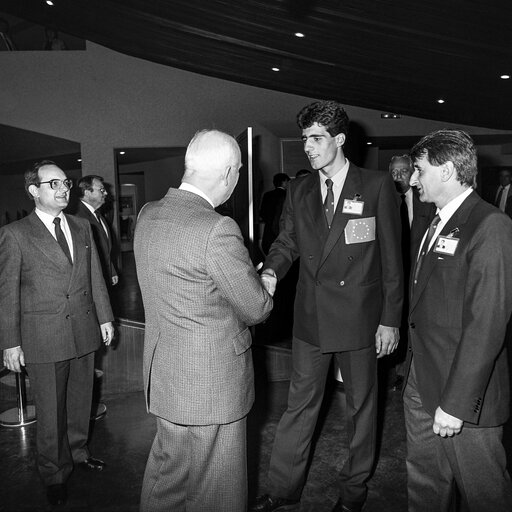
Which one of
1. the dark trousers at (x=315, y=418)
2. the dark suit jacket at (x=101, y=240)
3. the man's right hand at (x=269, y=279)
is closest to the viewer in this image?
the man's right hand at (x=269, y=279)

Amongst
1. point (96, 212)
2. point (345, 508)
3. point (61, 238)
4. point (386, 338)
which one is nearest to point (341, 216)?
point (386, 338)

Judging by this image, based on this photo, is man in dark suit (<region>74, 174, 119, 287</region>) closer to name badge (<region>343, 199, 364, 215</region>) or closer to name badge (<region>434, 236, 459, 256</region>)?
name badge (<region>343, 199, 364, 215</region>)

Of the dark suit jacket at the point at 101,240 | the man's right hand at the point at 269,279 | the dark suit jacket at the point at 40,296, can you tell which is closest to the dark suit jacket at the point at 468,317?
the man's right hand at the point at 269,279

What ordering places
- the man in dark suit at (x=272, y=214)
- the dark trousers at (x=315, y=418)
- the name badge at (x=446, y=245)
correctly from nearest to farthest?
the name badge at (x=446, y=245) → the dark trousers at (x=315, y=418) → the man in dark suit at (x=272, y=214)

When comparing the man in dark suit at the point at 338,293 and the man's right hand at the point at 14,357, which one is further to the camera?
the man's right hand at the point at 14,357

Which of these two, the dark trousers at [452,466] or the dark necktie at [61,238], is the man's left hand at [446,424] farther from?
the dark necktie at [61,238]

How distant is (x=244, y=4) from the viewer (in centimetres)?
520

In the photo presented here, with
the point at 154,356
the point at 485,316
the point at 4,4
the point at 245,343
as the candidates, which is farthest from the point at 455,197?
the point at 4,4

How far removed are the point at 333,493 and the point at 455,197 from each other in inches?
60.0

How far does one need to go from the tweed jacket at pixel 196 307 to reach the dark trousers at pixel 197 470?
2.6 inches

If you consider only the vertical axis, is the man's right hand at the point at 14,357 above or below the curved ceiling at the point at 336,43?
below

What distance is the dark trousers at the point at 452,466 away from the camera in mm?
1569

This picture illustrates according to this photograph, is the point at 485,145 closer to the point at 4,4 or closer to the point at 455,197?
the point at 4,4

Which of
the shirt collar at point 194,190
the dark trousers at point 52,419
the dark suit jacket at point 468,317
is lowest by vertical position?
the dark trousers at point 52,419
